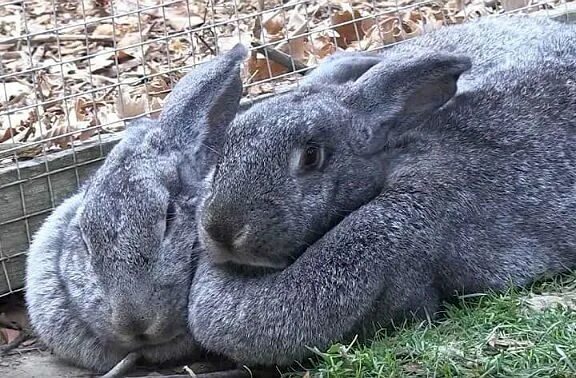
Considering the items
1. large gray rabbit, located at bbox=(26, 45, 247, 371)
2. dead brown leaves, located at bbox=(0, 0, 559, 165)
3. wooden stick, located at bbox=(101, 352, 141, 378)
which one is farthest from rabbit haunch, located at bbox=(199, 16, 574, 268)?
dead brown leaves, located at bbox=(0, 0, 559, 165)

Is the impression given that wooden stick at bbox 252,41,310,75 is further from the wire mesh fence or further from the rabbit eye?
the rabbit eye

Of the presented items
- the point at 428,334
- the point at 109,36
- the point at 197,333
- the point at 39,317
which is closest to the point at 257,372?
the point at 197,333

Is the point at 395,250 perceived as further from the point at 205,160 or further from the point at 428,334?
the point at 205,160

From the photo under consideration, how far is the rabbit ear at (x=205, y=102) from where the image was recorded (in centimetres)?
565

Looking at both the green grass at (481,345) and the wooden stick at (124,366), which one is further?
the wooden stick at (124,366)

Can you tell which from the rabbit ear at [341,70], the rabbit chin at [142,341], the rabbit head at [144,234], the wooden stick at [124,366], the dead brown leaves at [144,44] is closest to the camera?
the rabbit head at [144,234]

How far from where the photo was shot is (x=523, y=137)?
5516mm

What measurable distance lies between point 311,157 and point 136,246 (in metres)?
0.83

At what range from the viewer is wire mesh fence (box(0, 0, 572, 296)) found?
254 inches

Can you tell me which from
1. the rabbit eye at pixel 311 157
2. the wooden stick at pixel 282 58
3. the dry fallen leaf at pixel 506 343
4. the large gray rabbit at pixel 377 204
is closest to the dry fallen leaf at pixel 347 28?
the wooden stick at pixel 282 58

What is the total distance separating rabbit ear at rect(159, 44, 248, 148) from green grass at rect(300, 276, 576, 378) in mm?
1347

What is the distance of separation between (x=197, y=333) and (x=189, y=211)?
21.9 inches

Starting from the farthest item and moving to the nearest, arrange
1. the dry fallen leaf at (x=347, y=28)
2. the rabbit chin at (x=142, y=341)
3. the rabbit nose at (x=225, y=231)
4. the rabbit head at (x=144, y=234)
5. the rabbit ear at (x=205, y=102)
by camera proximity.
Answer: the dry fallen leaf at (x=347, y=28)
the rabbit ear at (x=205, y=102)
the rabbit chin at (x=142, y=341)
the rabbit head at (x=144, y=234)
the rabbit nose at (x=225, y=231)

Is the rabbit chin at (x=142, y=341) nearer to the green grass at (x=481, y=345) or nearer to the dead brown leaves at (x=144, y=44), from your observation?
the green grass at (x=481, y=345)
